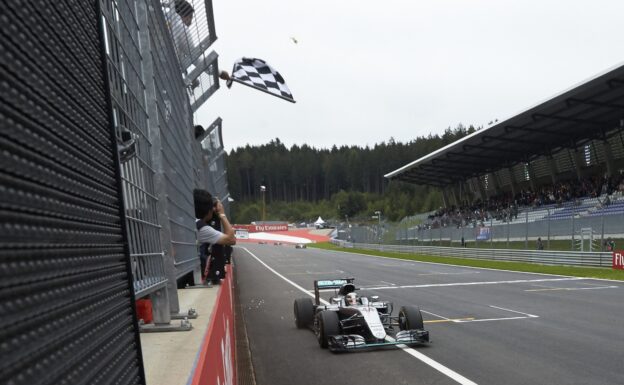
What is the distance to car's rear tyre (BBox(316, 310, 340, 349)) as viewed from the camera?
28.3 ft

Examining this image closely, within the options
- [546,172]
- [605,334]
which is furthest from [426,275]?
[546,172]

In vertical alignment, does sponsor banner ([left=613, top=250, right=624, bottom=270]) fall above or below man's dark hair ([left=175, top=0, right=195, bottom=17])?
below

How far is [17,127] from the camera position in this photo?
96cm

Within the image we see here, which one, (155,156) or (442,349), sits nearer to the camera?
(155,156)

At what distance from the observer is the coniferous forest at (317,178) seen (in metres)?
130

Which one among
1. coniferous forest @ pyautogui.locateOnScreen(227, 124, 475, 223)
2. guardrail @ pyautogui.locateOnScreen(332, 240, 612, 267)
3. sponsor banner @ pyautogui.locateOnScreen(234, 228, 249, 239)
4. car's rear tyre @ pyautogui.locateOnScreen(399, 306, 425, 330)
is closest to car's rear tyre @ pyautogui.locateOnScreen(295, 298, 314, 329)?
car's rear tyre @ pyautogui.locateOnScreen(399, 306, 425, 330)

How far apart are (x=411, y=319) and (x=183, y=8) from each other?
5302 mm

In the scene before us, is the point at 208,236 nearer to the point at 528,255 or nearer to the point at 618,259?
the point at 618,259

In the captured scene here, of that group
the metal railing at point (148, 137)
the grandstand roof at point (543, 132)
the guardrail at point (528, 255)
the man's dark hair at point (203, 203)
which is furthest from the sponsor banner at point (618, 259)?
the metal railing at point (148, 137)

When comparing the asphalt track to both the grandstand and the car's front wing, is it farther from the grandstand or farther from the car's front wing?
the grandstand

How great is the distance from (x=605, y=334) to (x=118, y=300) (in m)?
8.87

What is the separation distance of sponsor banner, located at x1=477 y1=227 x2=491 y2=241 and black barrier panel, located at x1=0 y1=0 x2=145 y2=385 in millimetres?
32120

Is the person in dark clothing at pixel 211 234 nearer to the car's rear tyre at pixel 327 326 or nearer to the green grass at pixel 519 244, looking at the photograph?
the car's rear tyre at pixel 327 326

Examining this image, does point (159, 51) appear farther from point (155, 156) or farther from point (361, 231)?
point (361, 231)
